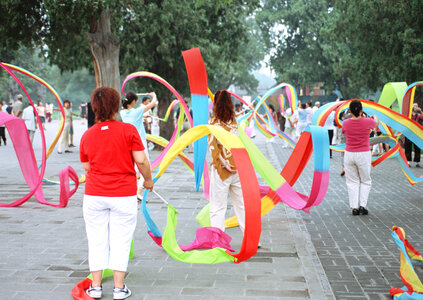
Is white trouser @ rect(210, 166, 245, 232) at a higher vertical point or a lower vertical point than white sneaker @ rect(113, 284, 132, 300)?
higher

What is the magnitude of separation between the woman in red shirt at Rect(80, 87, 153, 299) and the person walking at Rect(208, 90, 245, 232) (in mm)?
1625

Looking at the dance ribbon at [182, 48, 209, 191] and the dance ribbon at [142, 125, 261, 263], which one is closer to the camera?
the dance ribbon at [142, 125, 261, 263]

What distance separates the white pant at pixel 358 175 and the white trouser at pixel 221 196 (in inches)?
114

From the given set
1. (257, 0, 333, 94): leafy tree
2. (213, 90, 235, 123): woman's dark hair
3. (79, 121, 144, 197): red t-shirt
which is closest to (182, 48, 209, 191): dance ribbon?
(213, 90, 235, 123): woman's dark hair

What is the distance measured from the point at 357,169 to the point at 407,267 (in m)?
4.19

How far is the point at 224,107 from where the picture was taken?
20.2 ft

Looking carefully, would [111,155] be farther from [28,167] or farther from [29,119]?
[29,119]

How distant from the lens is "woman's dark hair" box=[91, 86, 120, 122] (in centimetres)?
446

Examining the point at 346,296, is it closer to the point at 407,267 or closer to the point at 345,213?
→ the point at 407,267

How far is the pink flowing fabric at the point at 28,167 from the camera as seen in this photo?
8.71 meters

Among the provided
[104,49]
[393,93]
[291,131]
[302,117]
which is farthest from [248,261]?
[291,131]

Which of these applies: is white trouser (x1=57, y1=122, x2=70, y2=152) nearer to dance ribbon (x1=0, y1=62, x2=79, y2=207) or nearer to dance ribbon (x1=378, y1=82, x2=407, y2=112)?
dance ribbon (x1=0, y1=62, x2=79, y2=207)

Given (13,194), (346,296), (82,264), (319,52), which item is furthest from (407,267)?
(319,52)

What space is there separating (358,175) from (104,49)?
957 centimetres
